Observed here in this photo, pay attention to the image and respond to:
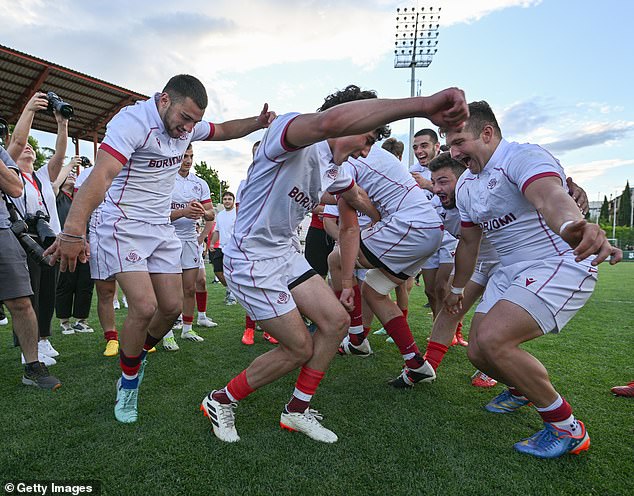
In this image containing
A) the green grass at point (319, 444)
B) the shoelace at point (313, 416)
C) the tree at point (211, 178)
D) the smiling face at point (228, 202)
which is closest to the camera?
the green grass at point (319, 444)

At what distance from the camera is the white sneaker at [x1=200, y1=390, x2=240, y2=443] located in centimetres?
258

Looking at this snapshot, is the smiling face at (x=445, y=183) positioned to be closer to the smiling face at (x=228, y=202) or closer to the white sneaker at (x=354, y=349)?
the white sneaker at (x=354, y=349)

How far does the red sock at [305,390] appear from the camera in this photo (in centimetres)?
272

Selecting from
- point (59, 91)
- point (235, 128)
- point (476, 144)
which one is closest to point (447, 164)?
point (476, 144)

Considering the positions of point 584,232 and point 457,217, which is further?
point 457,217

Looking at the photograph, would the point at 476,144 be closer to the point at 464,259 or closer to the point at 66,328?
the point at 464,259

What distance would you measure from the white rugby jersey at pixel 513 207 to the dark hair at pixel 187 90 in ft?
6.64

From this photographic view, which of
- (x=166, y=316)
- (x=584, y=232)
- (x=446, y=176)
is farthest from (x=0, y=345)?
(x=584, y=232)

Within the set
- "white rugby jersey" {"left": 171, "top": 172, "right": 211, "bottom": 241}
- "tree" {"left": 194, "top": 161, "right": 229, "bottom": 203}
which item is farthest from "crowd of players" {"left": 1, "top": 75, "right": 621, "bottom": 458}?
"tree" {"left": 194, "top": 161, "right": 229, "bottom": 203}

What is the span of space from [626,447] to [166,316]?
323 centimetres

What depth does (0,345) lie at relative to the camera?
503 centimetres

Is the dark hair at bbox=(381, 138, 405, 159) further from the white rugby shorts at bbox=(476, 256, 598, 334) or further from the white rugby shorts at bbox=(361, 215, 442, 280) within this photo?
the white rugby shorts at bbox=(476, 256, 598, 334)

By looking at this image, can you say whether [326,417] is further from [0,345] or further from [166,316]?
[0,345]

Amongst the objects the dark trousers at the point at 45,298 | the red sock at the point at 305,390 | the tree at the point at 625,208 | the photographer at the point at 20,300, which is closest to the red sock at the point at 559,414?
the red sock at the point at 305,390
